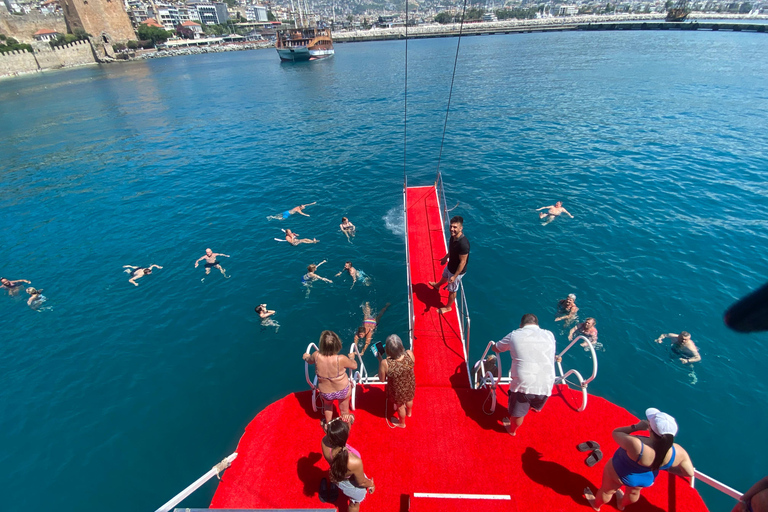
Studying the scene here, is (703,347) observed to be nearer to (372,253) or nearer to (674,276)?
(674,276)

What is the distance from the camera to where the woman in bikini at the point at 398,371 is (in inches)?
253

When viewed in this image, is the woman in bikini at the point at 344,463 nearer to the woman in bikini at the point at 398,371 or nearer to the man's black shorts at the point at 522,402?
the woman in bikini at the point at 398,371

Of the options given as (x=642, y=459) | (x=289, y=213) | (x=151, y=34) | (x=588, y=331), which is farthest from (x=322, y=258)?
(x=151, y=34)

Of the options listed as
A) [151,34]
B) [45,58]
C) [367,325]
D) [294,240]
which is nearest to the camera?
[367,325]

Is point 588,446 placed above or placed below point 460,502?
above

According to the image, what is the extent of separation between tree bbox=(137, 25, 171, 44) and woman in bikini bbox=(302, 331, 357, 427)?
20280 cm

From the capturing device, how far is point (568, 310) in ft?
43.9

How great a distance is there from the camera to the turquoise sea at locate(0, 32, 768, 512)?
1055 cm

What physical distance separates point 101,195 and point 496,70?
66.5 metres

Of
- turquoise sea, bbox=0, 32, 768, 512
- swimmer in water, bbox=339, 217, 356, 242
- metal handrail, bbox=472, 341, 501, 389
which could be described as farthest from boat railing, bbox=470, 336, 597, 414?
swimmer in water, bbox=339, 217, 356, 242

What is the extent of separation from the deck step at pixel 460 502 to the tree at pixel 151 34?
205446 mm

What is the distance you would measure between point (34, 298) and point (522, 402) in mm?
21730

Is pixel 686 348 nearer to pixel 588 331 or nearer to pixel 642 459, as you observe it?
pixel 588 331

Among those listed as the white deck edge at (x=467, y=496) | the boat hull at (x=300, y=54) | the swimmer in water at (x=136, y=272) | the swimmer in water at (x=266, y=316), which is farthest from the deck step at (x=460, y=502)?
the boat hull at (x=300, y=54)
